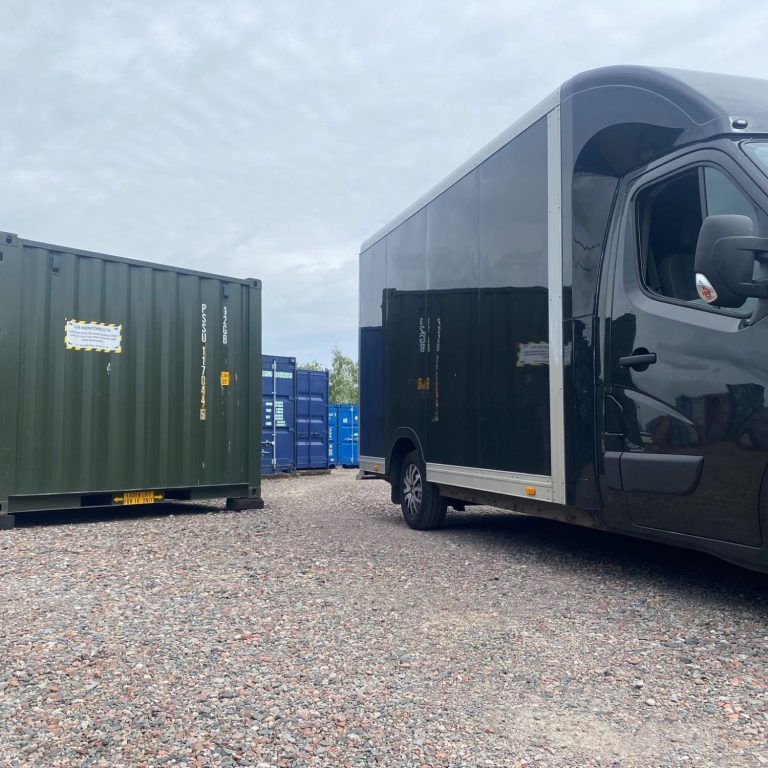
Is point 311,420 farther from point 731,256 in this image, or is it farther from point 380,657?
point 731,256

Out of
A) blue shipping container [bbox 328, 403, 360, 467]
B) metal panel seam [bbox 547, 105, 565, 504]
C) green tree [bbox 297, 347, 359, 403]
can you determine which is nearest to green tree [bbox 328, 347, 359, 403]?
green tree [bbox 297, 347, 359, 403]

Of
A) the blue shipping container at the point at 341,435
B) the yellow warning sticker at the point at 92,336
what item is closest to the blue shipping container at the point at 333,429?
the blue shipping container at the point at 341,435

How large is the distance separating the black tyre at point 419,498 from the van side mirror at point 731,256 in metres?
4.09

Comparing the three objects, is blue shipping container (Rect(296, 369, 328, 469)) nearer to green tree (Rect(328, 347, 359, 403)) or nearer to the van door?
the van door

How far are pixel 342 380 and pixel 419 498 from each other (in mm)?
42872

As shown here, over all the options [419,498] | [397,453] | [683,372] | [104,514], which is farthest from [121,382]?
[683,372]

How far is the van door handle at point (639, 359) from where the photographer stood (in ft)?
15.0

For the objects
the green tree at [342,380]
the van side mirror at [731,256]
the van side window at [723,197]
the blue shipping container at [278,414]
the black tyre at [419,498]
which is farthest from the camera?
the green tree at [342,380]

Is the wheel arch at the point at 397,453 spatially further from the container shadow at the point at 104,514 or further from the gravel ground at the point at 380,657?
the container shadow at the point at 104,514

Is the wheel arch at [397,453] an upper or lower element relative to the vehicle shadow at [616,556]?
upper

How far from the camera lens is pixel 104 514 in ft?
32.5

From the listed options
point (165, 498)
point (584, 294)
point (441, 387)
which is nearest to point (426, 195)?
point (441, 387)

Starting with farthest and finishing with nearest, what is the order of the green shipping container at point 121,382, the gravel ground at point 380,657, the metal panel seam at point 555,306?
A: 1. the green shipping container at point 121,382
2. the metal panel seam at point 555,306
3. the gravel ground at point 380,657

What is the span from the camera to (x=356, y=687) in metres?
3.32
